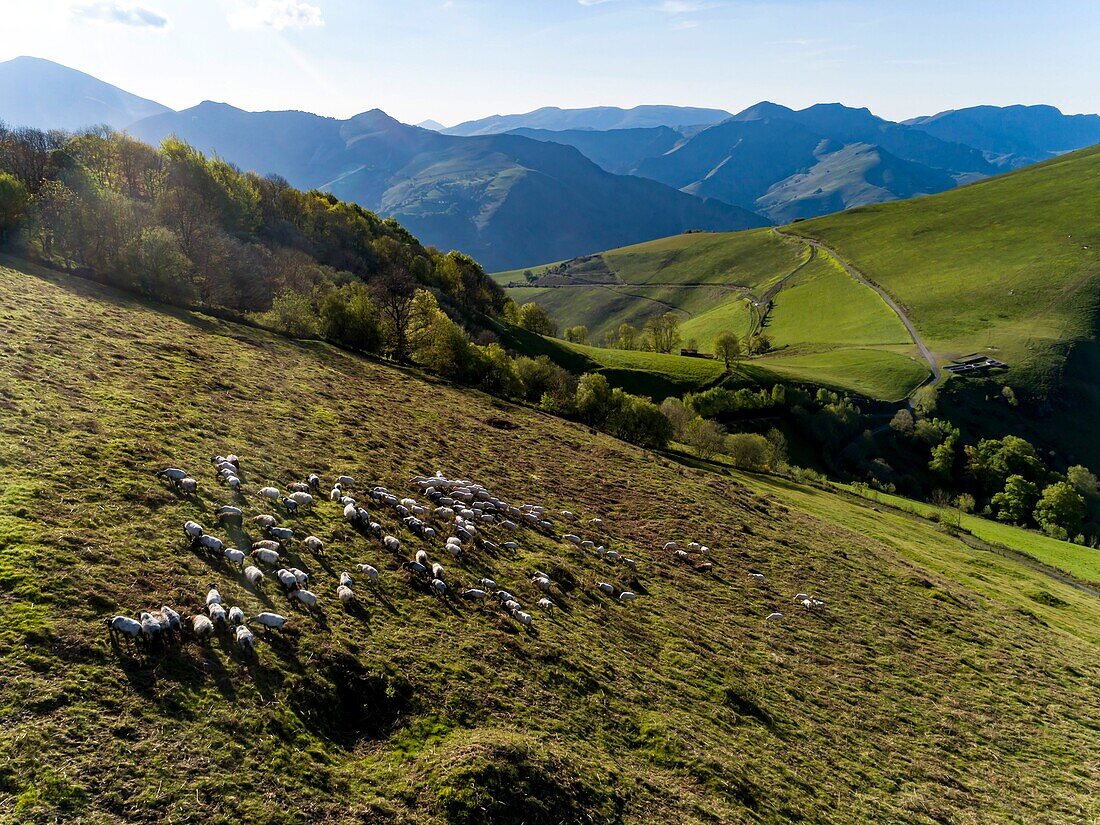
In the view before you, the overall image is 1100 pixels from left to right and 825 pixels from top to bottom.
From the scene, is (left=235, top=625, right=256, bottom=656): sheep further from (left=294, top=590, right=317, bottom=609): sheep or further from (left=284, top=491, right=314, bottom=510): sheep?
(left=284, top=491, right=314, bottom=510): sheep

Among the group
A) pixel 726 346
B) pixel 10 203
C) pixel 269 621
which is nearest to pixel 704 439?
pixel 726 346

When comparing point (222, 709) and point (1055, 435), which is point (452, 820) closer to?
point (222, 709)

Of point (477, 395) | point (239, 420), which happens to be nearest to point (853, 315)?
point (477, 395)

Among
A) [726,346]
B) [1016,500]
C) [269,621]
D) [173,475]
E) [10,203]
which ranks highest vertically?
[10,203]

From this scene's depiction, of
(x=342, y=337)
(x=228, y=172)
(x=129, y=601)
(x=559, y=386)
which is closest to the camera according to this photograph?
(x=129, y=601)

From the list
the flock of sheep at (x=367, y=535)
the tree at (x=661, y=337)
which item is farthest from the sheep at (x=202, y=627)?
the tree at (x=661, y=337)

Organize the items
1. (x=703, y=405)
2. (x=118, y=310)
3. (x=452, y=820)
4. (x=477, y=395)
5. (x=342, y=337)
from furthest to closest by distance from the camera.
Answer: (x=703, y=405)
(x=342, y=337)
(x=477, y=395)
(x=118, y=310)
(x=452, y=820)

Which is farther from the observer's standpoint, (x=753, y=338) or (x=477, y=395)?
(x=753, y=338)

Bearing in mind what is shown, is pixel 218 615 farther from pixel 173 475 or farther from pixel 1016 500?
pixel 1016 500
